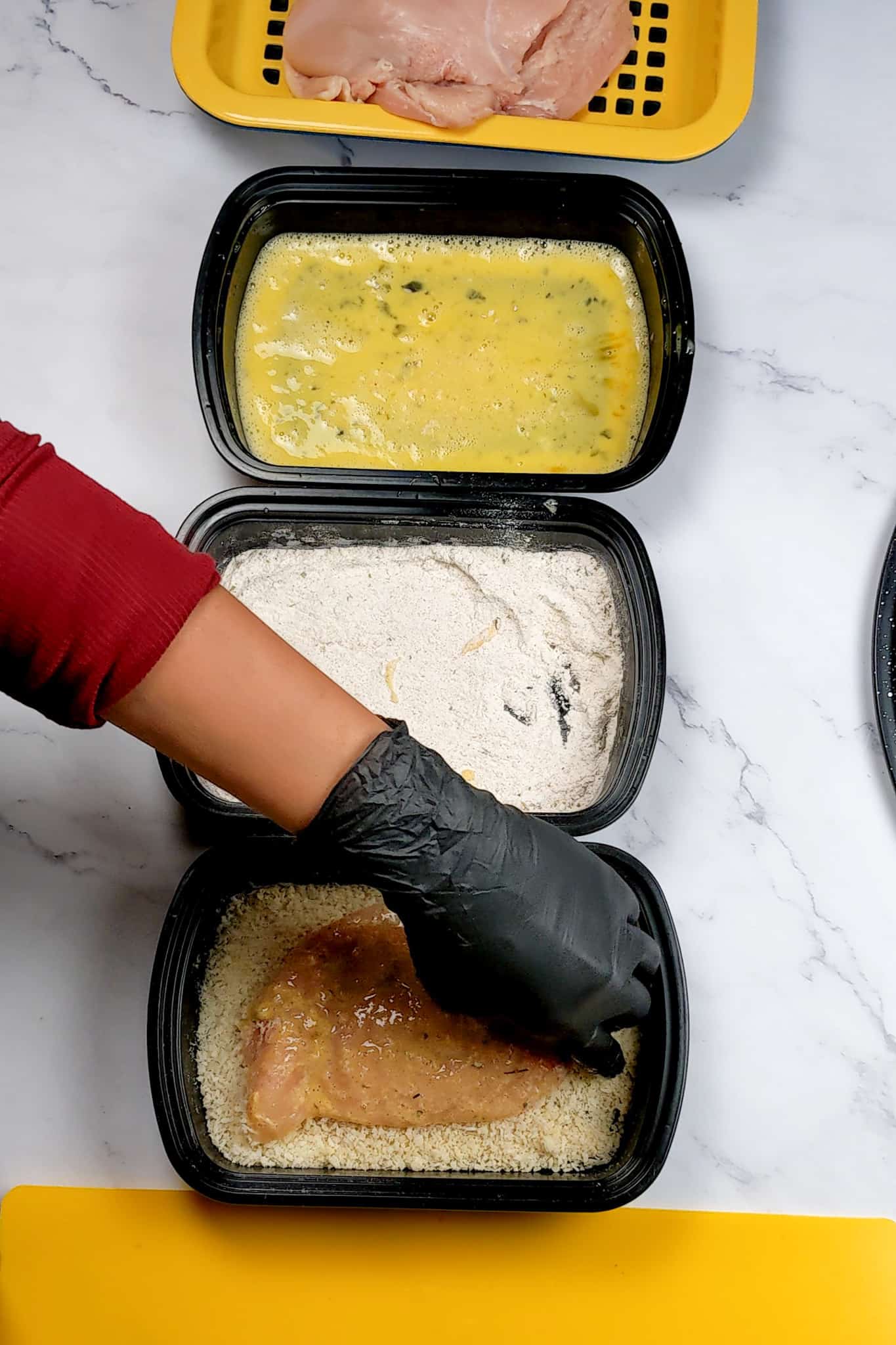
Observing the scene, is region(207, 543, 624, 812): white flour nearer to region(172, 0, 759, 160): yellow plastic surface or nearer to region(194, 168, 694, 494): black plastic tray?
region(194, 168, 694, 494): black plastic tray

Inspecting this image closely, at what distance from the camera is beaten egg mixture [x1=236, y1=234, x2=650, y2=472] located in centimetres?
126

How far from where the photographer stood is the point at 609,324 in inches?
51.0

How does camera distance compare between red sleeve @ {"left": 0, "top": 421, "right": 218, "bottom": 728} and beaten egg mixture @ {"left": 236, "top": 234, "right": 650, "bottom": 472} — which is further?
beaten egg mixture @ {"left": 236, "top": 234, "right": 650, "bottom": 472}

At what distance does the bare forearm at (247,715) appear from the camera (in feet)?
2.44

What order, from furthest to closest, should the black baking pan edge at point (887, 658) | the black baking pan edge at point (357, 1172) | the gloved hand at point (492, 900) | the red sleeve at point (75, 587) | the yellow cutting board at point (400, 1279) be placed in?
the black baking pan edge at point (887, 658)
the yellow cutting board at point (400, 1279)
the black baking pan edge at point (357, 1172)
the gloved hand at point (492, 900)
the red sleeve at point (75, 587)

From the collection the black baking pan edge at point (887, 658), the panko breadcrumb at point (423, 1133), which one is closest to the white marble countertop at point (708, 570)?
the black baking pan edge at point (887, 658)

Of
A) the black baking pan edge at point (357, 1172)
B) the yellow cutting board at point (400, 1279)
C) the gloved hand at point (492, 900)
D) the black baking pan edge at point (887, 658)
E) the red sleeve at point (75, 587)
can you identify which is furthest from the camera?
the black baking pan edge at point (887, 658)

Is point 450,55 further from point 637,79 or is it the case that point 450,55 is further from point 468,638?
point 468,638

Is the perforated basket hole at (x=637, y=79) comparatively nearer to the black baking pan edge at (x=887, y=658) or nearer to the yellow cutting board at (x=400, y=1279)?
the black baking pan edge at (x=887, y=658)

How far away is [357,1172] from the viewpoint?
3.34 ft

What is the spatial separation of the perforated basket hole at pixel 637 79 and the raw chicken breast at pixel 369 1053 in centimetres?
105

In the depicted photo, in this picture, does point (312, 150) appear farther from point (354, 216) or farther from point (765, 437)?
point (765, 437)

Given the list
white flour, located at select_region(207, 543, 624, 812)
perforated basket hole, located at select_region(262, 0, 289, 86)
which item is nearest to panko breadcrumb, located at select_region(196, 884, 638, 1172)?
white flour, located at select_region(207, 543, 624, 812)

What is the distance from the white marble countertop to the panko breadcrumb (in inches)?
5.0
